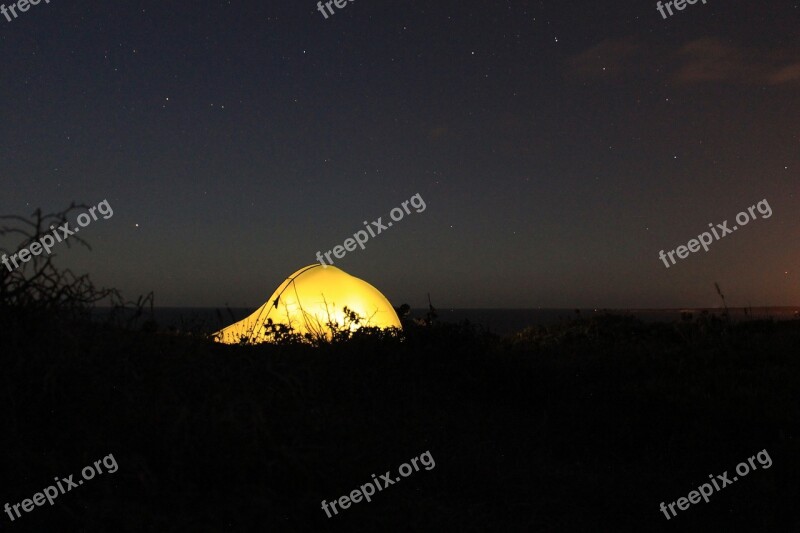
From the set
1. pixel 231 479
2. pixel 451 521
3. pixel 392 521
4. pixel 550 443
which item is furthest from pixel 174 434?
pixel 550 443

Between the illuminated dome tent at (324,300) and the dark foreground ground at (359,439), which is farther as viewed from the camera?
the illuminated dome tent at (324,300)

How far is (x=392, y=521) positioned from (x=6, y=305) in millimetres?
2911

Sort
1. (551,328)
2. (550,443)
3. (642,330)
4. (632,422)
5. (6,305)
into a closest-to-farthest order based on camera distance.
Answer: (6,305) → (550,443) → (632,422) → (642,330) → (551,328)

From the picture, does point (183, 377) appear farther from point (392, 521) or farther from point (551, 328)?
point (551, 328)

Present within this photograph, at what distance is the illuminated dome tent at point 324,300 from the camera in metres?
10.7

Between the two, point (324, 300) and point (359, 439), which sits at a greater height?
point (324, 300)

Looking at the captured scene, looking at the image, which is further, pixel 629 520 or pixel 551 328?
pixel 551 328

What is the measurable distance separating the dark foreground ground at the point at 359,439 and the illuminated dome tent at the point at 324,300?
3.28 metres

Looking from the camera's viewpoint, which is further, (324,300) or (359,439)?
(324,300)

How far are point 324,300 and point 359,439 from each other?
5.94 meters

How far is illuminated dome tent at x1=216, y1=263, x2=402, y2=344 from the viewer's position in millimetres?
10672

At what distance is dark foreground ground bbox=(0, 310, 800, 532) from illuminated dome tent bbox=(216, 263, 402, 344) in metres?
3.28

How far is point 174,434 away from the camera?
3924mm

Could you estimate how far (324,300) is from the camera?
10.5 meters
